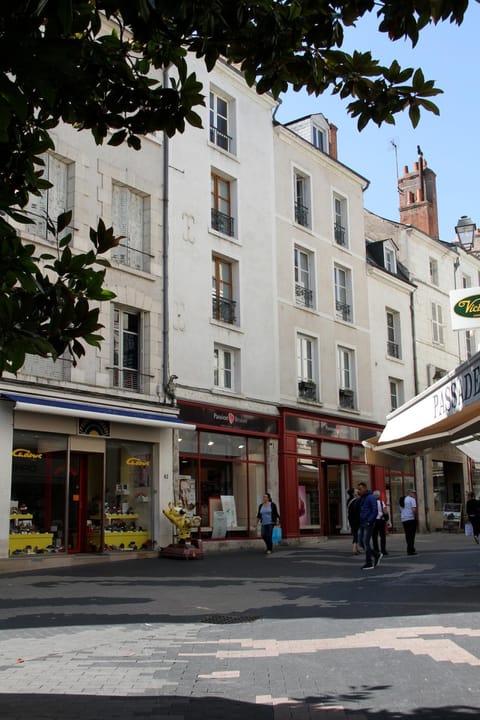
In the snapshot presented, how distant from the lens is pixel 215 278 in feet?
74.9

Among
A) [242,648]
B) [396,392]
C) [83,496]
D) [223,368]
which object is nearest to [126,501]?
[83,496]

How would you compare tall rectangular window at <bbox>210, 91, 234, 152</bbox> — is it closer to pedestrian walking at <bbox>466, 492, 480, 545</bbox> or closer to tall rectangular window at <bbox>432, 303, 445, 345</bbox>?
pedestrian walking at <bbox>466, 492, 480, 545</bbox>

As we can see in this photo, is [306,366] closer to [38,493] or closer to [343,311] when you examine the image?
[343,311]

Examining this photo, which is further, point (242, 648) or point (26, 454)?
point (26, 454)

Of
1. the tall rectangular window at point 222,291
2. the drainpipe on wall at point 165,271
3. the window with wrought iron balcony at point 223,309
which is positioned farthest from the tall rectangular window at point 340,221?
the drainpipe on wall at point 165,271

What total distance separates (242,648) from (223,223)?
57.6ft

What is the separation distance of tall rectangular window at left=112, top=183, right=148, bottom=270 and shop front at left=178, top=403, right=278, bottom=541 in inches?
154

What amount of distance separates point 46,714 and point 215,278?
1846 cm

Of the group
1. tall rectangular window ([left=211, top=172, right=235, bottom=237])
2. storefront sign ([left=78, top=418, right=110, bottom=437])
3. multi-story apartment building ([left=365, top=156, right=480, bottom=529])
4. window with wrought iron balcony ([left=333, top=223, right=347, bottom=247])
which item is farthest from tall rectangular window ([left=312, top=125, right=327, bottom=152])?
storefront sign ([left=78, top=418, right=110, bottom=437])

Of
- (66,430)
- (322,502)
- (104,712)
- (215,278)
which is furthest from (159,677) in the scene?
(322,502)

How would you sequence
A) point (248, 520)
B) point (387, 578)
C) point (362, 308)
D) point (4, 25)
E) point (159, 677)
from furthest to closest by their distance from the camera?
point (362, 308) < point (248, 520) < point (387, 578) < point (159, 677) < point (4, 25)

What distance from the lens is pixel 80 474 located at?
18.0 meters

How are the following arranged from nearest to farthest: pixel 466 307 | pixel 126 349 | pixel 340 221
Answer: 1. pixel 466 307
2. pixel 126 349
3. pixel 340 221

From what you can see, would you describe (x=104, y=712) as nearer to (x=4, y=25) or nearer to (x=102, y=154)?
(x=4, y=25)
